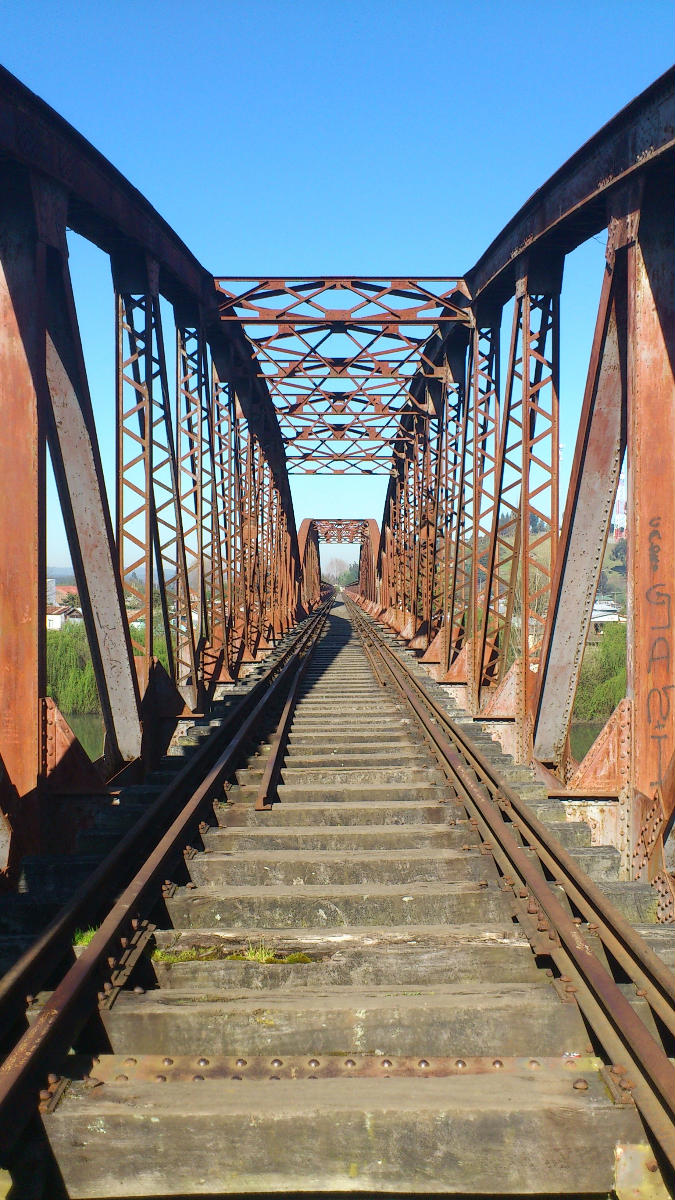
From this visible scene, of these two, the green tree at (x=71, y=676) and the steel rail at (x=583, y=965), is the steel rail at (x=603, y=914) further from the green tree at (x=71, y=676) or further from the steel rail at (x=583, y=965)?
the green tree at (x=71, y=676)

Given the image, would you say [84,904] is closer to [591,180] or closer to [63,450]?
[63,450]

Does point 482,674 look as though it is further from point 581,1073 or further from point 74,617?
point 74,617

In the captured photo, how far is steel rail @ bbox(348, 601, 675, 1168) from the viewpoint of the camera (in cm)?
302

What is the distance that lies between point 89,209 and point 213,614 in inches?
265

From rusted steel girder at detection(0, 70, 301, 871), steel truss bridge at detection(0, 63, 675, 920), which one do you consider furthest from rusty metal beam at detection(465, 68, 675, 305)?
rusted steel girder at detection(0, 70, 301, 871)

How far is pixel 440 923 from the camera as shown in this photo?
4.64 metres

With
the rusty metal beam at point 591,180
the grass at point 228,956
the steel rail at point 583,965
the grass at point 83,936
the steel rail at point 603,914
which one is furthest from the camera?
the rusty metal beam at point 591,180

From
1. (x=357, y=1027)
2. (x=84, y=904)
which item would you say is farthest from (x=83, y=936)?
(x=357, y=1027)

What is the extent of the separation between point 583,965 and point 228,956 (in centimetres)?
163

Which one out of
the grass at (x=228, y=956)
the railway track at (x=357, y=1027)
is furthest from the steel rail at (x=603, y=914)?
the grass at (x=228, y=956)

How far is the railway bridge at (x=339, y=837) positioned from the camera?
3.07m

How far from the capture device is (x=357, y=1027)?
12.0 ft

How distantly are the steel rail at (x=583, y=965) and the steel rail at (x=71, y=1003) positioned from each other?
6.17 ft

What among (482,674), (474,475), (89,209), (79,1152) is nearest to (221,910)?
(79,1152)
